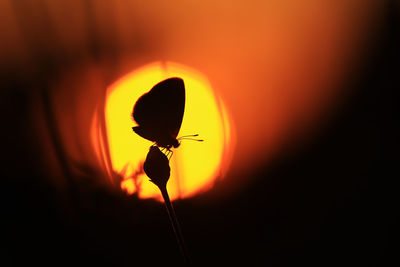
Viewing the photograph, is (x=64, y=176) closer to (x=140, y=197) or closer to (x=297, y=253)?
(x=140, y=197)

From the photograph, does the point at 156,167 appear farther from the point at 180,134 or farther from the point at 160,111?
the point at 180,134

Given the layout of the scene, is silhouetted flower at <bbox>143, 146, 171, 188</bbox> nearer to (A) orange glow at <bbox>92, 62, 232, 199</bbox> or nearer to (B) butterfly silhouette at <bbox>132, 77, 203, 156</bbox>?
(B) butterfly silhouette at <bbox>132, 77, 203, 156</bbox>

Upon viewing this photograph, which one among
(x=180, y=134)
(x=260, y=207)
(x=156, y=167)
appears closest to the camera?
(x=156, y=167)

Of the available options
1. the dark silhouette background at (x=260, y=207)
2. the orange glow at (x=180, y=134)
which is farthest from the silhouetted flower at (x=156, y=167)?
the dark silhouette background at (x=260, y=207)

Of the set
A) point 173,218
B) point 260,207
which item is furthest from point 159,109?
point 260,207

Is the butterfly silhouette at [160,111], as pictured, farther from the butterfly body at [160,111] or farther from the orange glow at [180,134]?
the orange glow at [180,134]

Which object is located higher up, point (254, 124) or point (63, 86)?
point (63, 86)

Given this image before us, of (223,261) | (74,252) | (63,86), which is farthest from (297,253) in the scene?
(63,86)

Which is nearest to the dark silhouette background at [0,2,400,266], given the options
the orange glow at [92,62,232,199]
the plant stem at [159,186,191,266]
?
the orange glow at [92,62,232,199]
